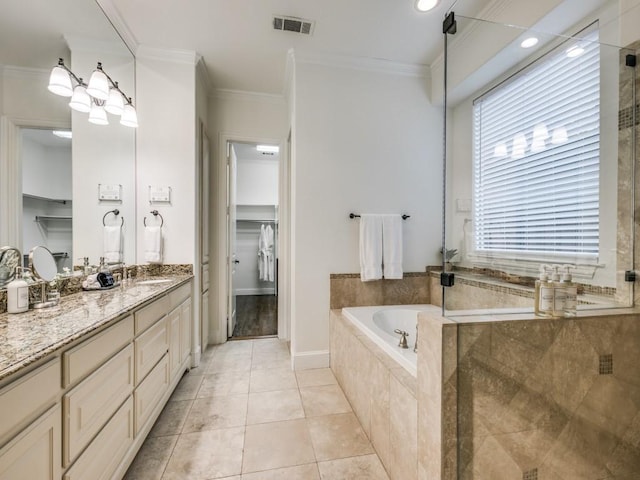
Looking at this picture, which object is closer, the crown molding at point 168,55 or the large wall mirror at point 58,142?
Answer: the large wall mirror at point 58,142

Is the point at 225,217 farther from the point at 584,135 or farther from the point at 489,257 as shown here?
the point at 584,135

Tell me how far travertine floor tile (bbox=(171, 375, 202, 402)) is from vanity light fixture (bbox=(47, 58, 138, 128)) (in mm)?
2058

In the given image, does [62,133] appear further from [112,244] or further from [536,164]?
[536,164]

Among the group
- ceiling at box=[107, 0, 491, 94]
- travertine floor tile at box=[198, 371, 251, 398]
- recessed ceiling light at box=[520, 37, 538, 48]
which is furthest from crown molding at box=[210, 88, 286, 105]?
travertine floor tile at box=[198, 371, 251, 398]

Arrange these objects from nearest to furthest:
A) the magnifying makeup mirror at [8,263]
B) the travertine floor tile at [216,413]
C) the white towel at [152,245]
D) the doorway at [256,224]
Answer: the magnifying makeup mirror at [8,263], the travertine floor tile at [216,413], the white towel at [152,245], the doorway at [256,224]

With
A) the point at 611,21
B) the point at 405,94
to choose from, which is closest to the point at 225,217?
the point at 405,94

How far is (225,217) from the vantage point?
3.05m

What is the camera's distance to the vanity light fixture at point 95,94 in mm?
1571

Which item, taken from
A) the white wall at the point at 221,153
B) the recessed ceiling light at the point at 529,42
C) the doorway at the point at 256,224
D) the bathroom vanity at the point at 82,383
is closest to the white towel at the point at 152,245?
the bathroom vanity at the point at 82,383

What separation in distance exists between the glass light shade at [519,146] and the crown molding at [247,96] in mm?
2363

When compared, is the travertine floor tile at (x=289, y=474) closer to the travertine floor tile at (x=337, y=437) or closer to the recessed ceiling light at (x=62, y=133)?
the travertine floor tile at (x=337, y=437)

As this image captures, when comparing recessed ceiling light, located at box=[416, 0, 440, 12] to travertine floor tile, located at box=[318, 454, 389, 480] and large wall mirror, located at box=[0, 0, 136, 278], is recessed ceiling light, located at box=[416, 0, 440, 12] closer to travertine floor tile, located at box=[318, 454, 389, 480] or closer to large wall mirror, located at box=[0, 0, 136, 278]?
large wall mirror, located at box=[0, 0, 136, 278]

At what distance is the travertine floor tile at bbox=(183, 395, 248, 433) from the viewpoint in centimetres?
172

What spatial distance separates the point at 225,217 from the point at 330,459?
2.41m
